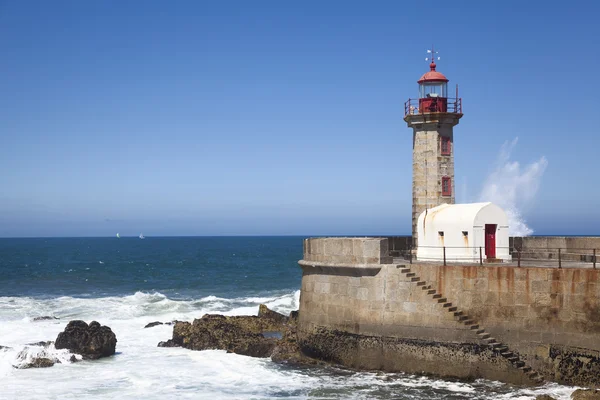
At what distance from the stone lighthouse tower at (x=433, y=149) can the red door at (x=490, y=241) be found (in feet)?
8.07

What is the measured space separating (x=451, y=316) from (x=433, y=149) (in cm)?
677

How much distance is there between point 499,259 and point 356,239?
4.28 m

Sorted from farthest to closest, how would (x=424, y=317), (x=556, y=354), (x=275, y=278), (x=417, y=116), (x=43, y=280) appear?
(x=275, y=278)
(x=43, y=280)
(x=417, y=116)
(x=424, y=317)
(x=556, y=354)

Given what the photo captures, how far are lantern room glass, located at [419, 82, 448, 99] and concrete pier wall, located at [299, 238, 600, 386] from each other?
6.37 metres

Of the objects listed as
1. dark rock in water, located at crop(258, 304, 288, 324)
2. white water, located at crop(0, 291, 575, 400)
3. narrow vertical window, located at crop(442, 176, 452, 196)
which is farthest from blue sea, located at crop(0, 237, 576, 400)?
narrow vertical window, located at crop(442, 176, 452, 196)

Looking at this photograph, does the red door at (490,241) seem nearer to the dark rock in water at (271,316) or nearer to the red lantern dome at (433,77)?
the red lantern dome at (433,77)

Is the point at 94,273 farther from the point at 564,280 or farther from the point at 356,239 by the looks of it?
the point at 564,280

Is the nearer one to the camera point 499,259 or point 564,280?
point 564,280

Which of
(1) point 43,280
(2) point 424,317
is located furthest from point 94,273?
(2) point 424,317

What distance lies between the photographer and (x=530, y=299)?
14891 millimetres

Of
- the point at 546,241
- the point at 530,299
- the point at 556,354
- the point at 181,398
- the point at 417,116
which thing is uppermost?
the point at 417,116

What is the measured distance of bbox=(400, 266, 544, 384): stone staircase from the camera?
14742mm

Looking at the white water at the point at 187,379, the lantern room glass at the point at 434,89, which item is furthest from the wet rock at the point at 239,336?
the lantern room glass at the point at 434,89

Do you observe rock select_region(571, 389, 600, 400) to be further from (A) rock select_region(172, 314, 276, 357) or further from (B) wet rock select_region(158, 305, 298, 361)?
(A) rock select_region(172, 314, 276, 357)
